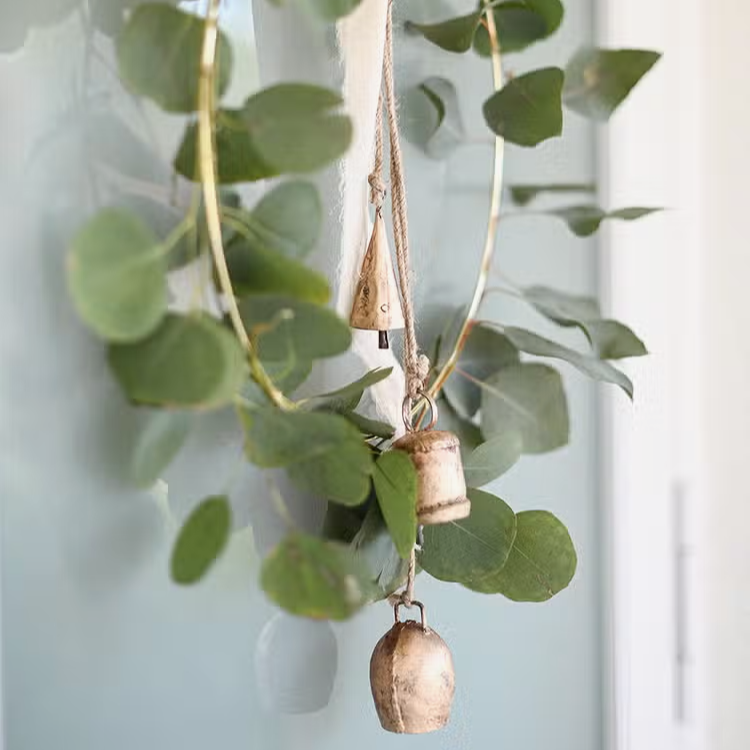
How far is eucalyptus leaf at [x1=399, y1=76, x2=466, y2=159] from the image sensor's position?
2.45 ft

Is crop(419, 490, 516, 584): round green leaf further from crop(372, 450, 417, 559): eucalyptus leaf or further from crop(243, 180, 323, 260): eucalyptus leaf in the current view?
crop(243, 180, 323, 260): eucalyptus leaf

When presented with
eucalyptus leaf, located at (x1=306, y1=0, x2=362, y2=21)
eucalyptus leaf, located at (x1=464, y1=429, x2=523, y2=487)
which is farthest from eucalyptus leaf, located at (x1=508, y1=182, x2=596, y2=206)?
eucalyptus leaf, located at (x1=306, y1=0, x2=362, y2=21)

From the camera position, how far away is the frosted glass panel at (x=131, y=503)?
587 mm

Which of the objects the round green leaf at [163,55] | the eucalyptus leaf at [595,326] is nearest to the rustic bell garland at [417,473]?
the eucalyptus leaf at [595,326]

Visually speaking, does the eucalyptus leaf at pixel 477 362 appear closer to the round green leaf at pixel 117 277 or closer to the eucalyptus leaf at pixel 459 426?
the eucalyptus leaf at pixel 459 426

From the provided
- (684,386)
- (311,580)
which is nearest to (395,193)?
(311,580)

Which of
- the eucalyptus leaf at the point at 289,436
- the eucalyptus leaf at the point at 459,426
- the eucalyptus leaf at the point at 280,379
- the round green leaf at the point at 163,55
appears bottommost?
the eucalyptus leaf at the point at 459,426

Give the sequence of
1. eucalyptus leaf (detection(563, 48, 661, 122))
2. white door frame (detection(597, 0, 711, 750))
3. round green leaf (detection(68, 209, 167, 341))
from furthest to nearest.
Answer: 1. white door frame (detection(597, 0, 711, 750))
2. eucalyptus leaf (detection(563, 48, 661, 122))
3. round green leaf (detection(68, 209, 167, 341))

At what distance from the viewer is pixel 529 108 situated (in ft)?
2.07

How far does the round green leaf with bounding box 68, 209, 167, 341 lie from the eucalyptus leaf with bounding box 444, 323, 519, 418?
1.15ft

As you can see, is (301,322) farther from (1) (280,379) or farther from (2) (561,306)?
(2) (561,306)

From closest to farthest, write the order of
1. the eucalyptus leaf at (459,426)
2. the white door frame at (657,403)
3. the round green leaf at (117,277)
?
the round green leaf at (117,277), the eucalyptus leaf at (459,426), the white door frame at (657,403)

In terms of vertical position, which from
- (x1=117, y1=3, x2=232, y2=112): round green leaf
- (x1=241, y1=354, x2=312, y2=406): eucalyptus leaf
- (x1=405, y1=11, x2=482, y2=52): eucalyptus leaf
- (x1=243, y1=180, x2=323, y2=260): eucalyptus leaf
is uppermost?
(x1=405, y1=11, x2=482, y2=52): eucalyptus leaf

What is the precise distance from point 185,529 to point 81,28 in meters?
0.33
